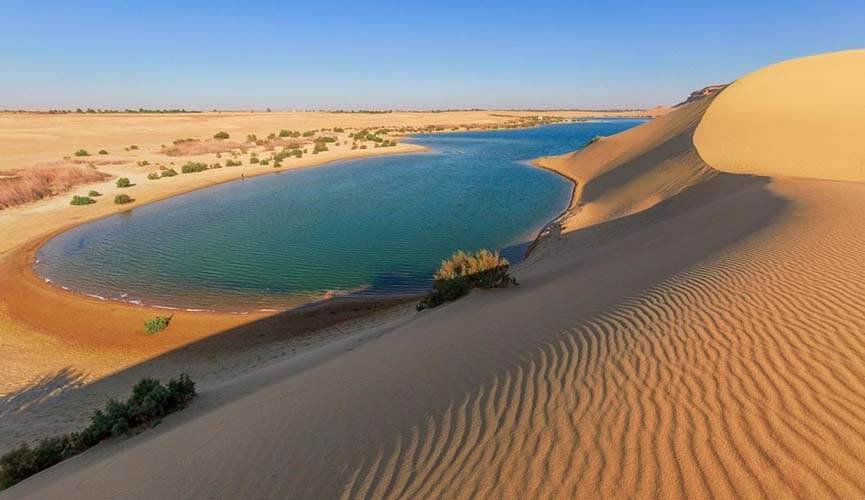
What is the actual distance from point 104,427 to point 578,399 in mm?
6333

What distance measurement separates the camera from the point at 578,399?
4.31 metres

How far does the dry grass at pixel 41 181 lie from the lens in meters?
25.2

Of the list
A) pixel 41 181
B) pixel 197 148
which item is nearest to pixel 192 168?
pixel 41 181

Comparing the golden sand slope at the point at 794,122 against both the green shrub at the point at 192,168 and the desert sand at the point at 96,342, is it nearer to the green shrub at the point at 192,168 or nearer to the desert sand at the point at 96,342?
the desert sand at the point at 96,342

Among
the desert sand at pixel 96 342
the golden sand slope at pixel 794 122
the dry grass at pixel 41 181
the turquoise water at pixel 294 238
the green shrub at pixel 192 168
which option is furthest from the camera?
the green shrub at pixel 192 168

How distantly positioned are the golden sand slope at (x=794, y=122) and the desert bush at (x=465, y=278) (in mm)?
13298

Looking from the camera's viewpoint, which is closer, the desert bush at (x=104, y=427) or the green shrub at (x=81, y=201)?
the desert bush at (x=104, y=427)

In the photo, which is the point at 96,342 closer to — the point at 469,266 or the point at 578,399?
the point at 469,266

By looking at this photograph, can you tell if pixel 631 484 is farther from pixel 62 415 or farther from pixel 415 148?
pixel 415 148

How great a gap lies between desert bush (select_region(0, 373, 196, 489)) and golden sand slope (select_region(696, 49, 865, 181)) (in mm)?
20440

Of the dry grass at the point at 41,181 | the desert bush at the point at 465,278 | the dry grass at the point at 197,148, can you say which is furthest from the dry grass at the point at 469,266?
the dry grass at the point at 197,148

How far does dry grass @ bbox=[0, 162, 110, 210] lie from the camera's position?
Result: 82.8 ft

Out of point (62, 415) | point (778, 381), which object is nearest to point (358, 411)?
point (778, 381)

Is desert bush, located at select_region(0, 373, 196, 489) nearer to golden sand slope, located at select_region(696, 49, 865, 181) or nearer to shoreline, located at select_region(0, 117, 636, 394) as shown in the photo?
shoreline, located at select_region(0, 117, 636, 394)
